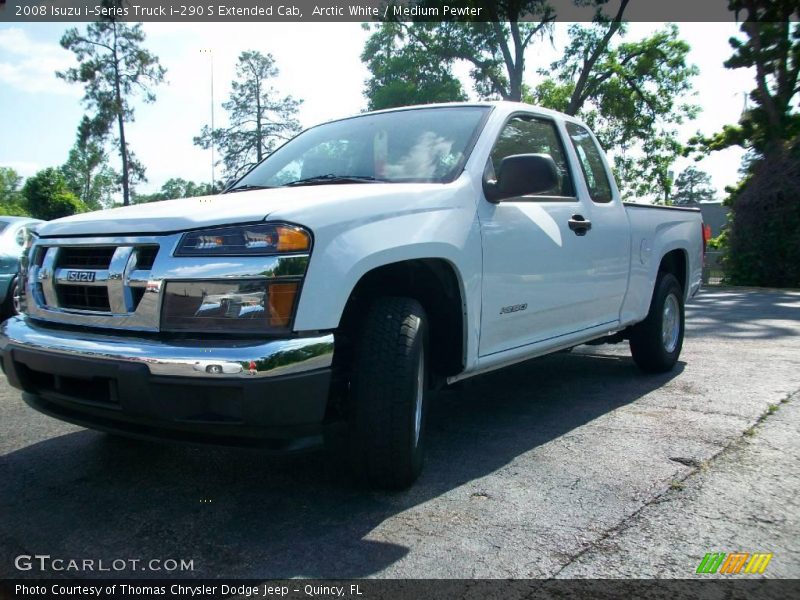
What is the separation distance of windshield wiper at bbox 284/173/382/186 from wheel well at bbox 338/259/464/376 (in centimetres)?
56

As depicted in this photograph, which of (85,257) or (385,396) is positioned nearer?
(385,396)

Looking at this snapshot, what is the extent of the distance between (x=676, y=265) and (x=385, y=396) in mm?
4157

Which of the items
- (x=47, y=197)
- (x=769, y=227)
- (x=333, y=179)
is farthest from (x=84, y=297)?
(x=47, y=197)

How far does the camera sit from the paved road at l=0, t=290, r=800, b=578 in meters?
2.33


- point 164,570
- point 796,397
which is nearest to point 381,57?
point 796,397

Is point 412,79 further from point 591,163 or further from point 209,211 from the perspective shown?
point 209,211

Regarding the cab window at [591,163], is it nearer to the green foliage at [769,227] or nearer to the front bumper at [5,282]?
the front bumper at [5,282]

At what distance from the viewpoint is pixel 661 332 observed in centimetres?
522

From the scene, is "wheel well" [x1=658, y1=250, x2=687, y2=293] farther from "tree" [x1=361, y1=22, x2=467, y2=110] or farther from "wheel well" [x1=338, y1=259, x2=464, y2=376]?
"tree" [x1=361, y1=22, x2=467, y2=110]

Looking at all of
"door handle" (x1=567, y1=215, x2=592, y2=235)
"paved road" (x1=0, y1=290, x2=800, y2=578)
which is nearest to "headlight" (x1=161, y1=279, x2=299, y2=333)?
"paved road" (x1=0, y1=290, x2=800, y2=578)

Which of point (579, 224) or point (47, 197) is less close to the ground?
point (47, 197)

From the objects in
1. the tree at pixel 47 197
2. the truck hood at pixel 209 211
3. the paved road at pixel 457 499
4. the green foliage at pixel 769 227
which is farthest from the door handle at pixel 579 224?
the tree at pixel 47 197

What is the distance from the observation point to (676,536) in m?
2.47

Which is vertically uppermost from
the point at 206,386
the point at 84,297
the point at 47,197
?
the point at 47,197
